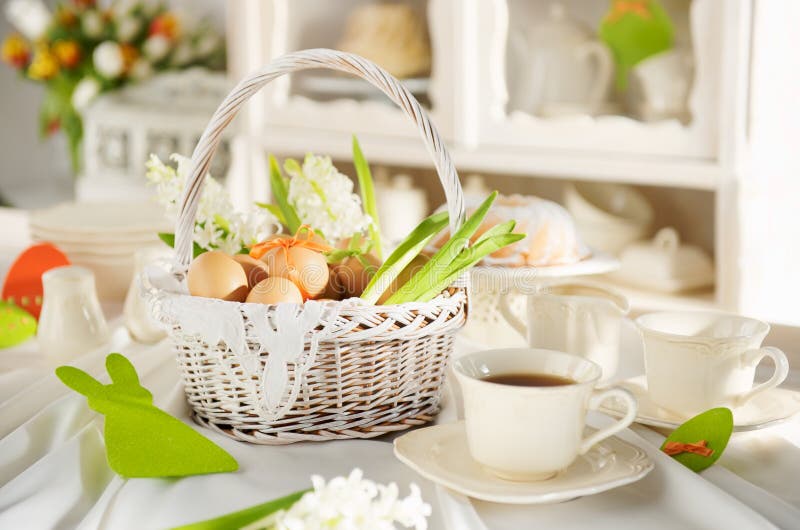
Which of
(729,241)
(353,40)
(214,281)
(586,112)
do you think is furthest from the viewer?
(353,40)

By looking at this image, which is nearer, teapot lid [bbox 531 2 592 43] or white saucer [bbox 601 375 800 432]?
white saucer [bbox 601 375 800 432]

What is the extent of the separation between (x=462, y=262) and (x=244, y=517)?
0.27 meters

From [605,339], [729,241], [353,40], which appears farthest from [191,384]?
[353,40]

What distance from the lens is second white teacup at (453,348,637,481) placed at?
0.62 m

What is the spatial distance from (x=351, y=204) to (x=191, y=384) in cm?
26

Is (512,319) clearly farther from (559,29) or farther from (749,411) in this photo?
(559,29)

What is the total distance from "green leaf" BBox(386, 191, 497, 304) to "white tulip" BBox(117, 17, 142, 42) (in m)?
2.39

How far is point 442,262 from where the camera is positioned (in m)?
0.75

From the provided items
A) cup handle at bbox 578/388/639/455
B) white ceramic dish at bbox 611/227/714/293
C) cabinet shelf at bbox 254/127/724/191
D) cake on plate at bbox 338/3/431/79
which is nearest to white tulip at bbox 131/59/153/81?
cabinet shelf at bbox 254/127/724/191

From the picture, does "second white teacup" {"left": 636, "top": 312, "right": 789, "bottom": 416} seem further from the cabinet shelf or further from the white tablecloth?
the cabinet shelf

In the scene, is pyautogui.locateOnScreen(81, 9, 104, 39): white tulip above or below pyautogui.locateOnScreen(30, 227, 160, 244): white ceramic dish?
above

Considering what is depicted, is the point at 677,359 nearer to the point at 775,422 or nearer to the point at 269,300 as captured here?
the point at 775,422

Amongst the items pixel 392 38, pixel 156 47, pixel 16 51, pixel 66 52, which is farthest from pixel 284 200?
pixel 16 51

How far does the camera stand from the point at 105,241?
1.23 meters
